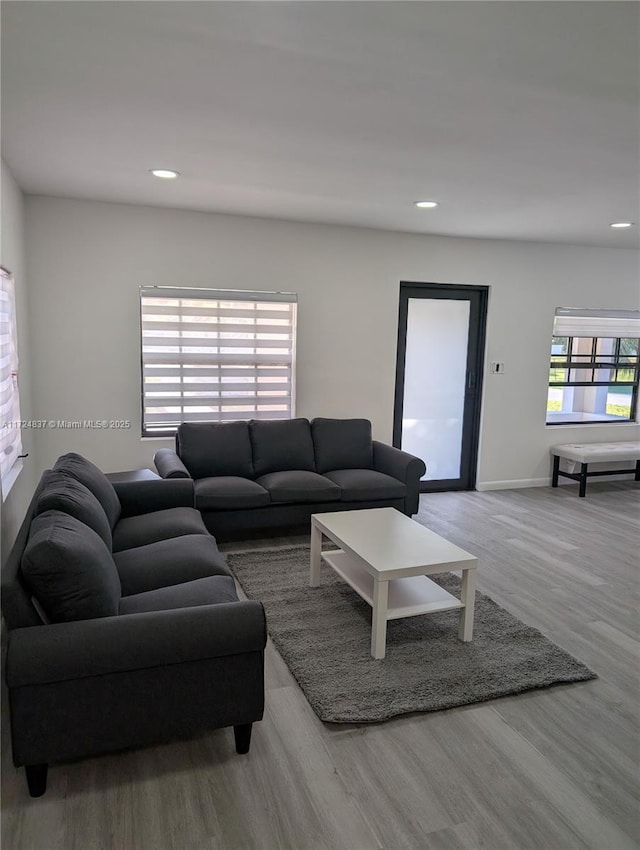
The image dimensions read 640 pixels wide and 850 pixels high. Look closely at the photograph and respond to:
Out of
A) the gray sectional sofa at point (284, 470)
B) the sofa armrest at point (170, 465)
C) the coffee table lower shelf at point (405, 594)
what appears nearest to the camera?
the coffee table lower shelf at point (405, 594)

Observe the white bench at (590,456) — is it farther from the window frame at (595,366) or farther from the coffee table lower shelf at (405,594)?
the coffee table lower shelf at (405,594)

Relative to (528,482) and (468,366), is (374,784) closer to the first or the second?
(468,366)

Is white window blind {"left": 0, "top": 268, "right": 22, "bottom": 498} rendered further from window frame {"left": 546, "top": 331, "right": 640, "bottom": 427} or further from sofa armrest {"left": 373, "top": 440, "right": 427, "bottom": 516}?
window frame {"left": 546, "top": 331, "right": 640, "bottom": 427}

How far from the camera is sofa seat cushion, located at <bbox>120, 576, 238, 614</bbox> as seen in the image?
2205mm

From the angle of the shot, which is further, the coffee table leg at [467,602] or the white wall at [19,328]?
the white wall at [19,328]

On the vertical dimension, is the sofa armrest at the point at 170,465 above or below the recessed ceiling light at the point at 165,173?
below

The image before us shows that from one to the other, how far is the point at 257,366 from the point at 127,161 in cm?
212

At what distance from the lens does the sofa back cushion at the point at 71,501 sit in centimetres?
237

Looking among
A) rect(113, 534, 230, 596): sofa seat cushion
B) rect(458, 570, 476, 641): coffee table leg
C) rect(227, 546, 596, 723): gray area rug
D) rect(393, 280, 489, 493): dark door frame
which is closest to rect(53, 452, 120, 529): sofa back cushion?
rect(113, 534, 230, 596): sofa seat cushion

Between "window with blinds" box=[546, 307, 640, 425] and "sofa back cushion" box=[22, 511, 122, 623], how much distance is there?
5523 millimetres

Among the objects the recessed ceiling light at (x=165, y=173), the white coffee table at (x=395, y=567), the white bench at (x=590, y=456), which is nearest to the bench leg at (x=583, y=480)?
the white bench at (x=590, y=456)

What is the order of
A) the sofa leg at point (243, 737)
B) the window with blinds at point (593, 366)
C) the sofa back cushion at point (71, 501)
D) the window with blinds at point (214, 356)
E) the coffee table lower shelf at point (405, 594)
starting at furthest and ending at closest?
1. the window with blinds at point (593, 366)
2. the window with blinds at point (214, 356)
3. the coffee table lower shelf at point (405, 594)
4. the sofa back cushion at point (71, 501)
5. the sofa leg at point (243, 737)

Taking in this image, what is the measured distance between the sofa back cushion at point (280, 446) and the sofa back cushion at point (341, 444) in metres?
0.08

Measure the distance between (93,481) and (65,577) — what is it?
3.82 ft
